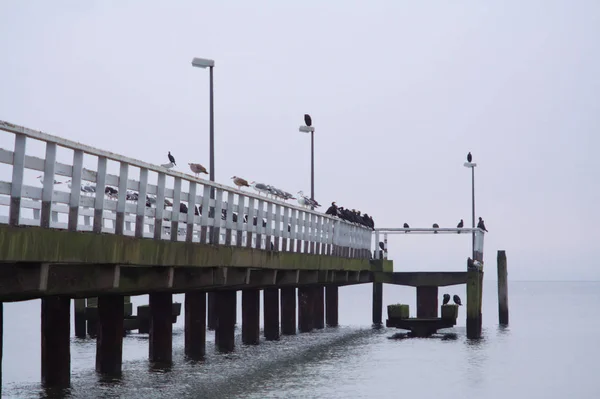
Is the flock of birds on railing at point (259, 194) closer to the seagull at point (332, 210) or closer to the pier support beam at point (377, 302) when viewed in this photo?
the seagull at point (332, 210)

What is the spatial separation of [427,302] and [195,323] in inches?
752

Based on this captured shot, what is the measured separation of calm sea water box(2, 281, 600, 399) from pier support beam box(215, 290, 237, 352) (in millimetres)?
691

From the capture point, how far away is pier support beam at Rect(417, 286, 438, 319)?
5041 cm

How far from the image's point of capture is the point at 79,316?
4500 cm

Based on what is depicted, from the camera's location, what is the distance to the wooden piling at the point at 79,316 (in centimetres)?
4384

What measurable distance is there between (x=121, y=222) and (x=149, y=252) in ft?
4.05

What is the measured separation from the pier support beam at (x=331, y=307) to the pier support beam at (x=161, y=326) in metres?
25.4

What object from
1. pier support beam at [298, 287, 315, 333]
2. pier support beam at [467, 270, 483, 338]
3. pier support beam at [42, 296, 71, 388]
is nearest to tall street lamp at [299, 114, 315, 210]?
pier support beam at [298, 287, 315, 333]

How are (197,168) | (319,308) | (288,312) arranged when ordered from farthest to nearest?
(319,308), (288,312), (197,168)

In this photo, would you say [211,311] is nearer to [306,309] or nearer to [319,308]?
[319,308]

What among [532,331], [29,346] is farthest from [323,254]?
[532,331]

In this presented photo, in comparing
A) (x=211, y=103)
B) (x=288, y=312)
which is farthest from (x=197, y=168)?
(x=288, y=312)

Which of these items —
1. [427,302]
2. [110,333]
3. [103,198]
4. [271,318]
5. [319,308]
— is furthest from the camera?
[319,308]

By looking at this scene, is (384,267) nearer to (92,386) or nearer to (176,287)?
(92,386)
